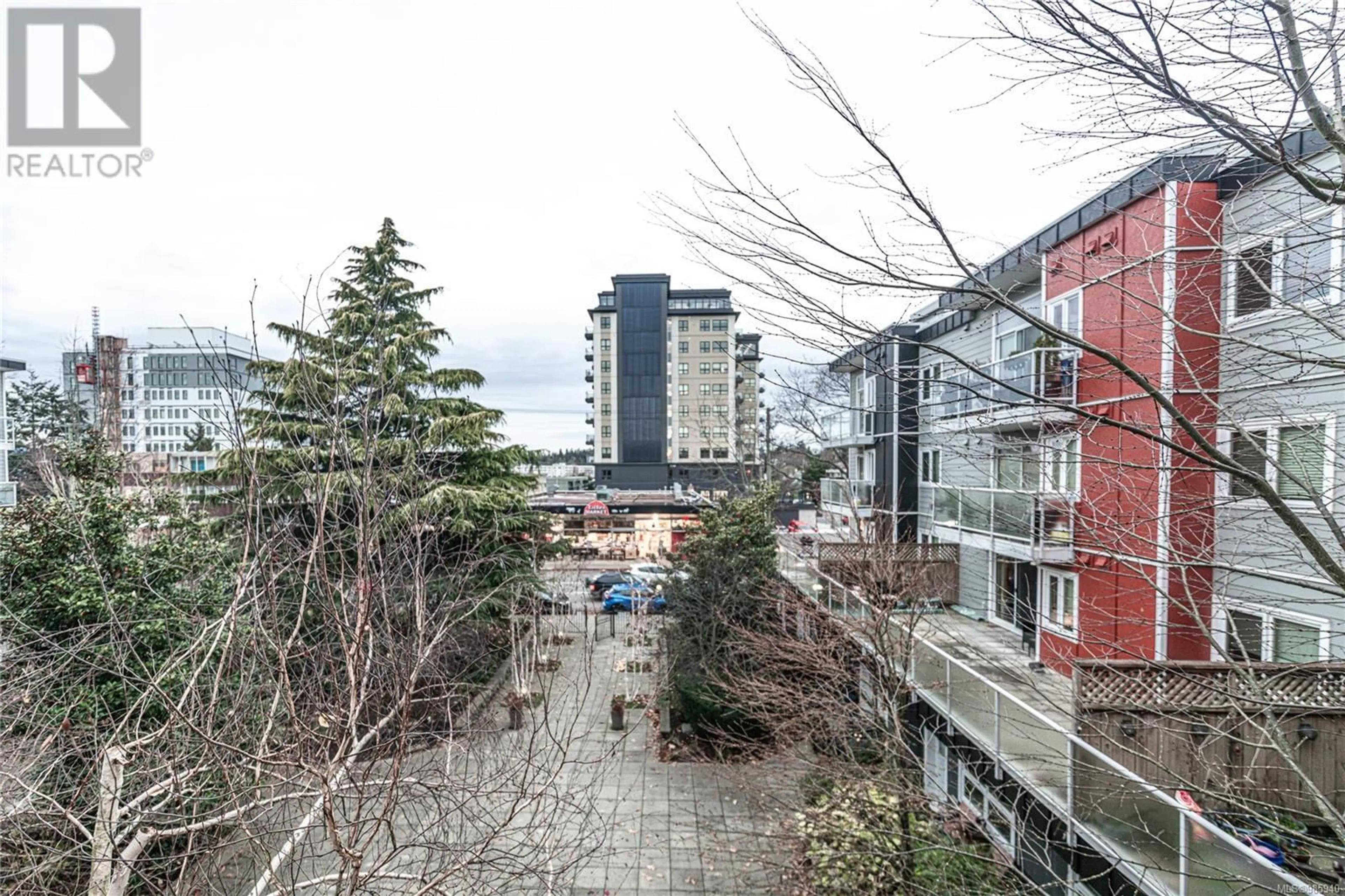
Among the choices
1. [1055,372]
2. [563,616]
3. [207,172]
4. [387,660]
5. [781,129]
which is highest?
[207,172]

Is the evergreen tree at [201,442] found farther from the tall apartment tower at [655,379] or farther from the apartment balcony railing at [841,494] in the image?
the tall apartment tower at [655,379]

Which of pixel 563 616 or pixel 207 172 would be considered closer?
pixel 207 172

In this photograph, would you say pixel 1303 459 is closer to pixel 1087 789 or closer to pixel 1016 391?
pixel 1087 789

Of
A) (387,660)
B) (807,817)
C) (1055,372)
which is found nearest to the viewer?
(1055,372)

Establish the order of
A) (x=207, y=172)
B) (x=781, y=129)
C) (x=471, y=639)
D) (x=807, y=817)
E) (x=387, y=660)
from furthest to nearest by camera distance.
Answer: (x=471, y=639) → (x=207, y=172) → (x=807, y=817) → (x=387, y=660) → (x=781, y=129)

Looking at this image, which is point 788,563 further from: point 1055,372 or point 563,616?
point 1055,372

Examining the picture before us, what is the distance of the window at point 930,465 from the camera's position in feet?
49.0

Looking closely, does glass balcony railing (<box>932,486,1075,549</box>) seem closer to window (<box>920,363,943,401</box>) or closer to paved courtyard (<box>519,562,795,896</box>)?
window (<box>920,363,943,401</box>)

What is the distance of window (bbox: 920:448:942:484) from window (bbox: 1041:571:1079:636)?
369 cm

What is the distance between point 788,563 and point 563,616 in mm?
5971

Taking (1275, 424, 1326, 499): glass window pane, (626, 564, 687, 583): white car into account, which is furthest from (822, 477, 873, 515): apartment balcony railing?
(1275, 424, 1326, 499): glass window pane

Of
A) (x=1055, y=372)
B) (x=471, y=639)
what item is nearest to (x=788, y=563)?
(x=471, y=639)

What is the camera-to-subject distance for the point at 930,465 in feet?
52.0

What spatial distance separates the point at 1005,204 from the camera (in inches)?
123
